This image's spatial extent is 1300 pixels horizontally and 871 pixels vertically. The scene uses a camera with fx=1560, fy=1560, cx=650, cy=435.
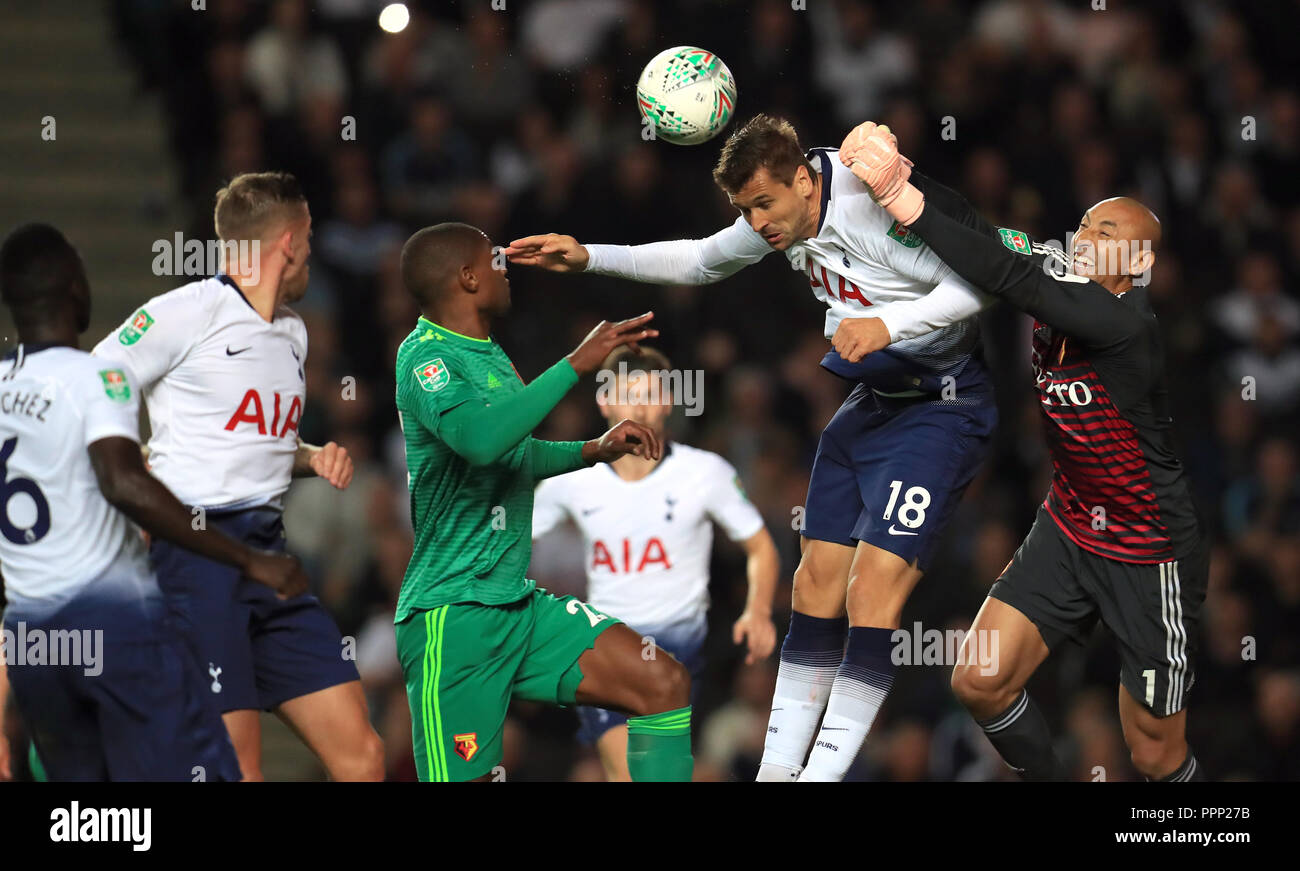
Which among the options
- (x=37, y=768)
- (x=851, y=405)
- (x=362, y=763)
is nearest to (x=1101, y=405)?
(x=851, y=405)

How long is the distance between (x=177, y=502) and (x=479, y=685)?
1.13 m

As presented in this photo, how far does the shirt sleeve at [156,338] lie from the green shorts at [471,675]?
1.18m

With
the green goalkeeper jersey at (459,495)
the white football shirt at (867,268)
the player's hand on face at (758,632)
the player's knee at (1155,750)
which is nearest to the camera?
the green goalkeeper jersey at (459,495)

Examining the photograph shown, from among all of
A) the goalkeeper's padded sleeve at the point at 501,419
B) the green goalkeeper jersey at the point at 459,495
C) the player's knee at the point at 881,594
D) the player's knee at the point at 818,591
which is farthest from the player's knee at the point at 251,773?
the player's knee at the point at 881,594

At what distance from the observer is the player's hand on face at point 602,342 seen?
471cm

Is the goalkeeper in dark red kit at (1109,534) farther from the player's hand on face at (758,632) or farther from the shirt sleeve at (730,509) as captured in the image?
the shirt sleeve at (730,509)

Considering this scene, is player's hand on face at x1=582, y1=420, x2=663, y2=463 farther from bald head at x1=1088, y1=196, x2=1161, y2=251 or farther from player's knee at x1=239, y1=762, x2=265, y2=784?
bald head at x1=1088, y1=196, x2=1161, y2=251

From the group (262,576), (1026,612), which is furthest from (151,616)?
(1026,612)

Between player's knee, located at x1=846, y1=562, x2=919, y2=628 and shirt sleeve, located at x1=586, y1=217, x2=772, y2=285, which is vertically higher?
shirt sleeve, located at x1=586, y1=217, x2=772, y2=285

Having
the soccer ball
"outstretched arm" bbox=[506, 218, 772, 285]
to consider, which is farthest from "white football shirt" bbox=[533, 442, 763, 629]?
the soccer ball

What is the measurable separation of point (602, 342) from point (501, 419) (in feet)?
1.33

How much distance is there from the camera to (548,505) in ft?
23.7

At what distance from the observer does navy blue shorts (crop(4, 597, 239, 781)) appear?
165 inches

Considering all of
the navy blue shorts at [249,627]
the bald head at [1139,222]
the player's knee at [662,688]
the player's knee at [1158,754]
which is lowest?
the player's knee at [1158,754]
